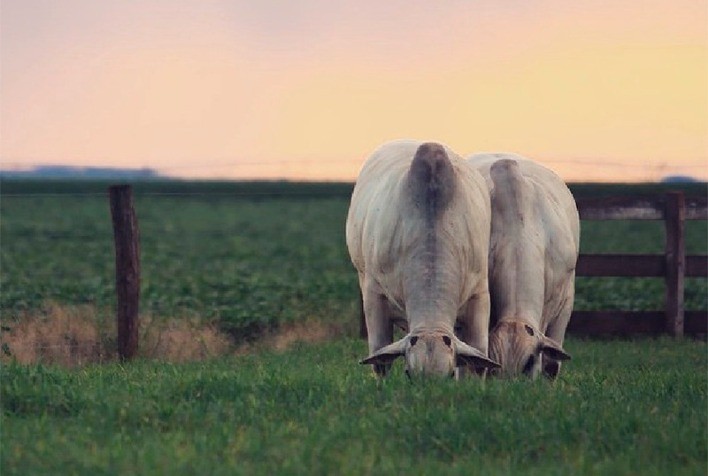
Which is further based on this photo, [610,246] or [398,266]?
[610,246]

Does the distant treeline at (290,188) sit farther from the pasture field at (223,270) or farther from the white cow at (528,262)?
the white cow at (528,262)

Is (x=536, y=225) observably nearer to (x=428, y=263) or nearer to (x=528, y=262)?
(x=528, y=262)

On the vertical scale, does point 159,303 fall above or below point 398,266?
below

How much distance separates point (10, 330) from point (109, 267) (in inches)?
684

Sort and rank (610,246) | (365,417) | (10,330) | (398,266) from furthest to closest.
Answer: (610,246) → (10,330) → (398,266) → (365,417)

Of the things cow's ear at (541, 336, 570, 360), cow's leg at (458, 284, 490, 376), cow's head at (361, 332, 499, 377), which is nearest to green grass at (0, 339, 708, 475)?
cow's head at (361, 332, 499, 377)

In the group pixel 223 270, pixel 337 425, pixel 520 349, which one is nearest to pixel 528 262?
pixel 520 349

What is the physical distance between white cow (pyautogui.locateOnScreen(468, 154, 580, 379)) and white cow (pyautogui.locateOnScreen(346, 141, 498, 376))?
0.31 meters

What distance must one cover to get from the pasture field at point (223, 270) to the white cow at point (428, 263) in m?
4.66

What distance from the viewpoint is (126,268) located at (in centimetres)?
1397

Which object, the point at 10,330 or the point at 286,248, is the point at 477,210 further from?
the point at 286,248

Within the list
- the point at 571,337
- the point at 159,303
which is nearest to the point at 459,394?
the point at 571,337

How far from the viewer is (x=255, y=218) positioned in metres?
76.1

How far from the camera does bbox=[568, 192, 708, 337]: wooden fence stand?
1798 cm
